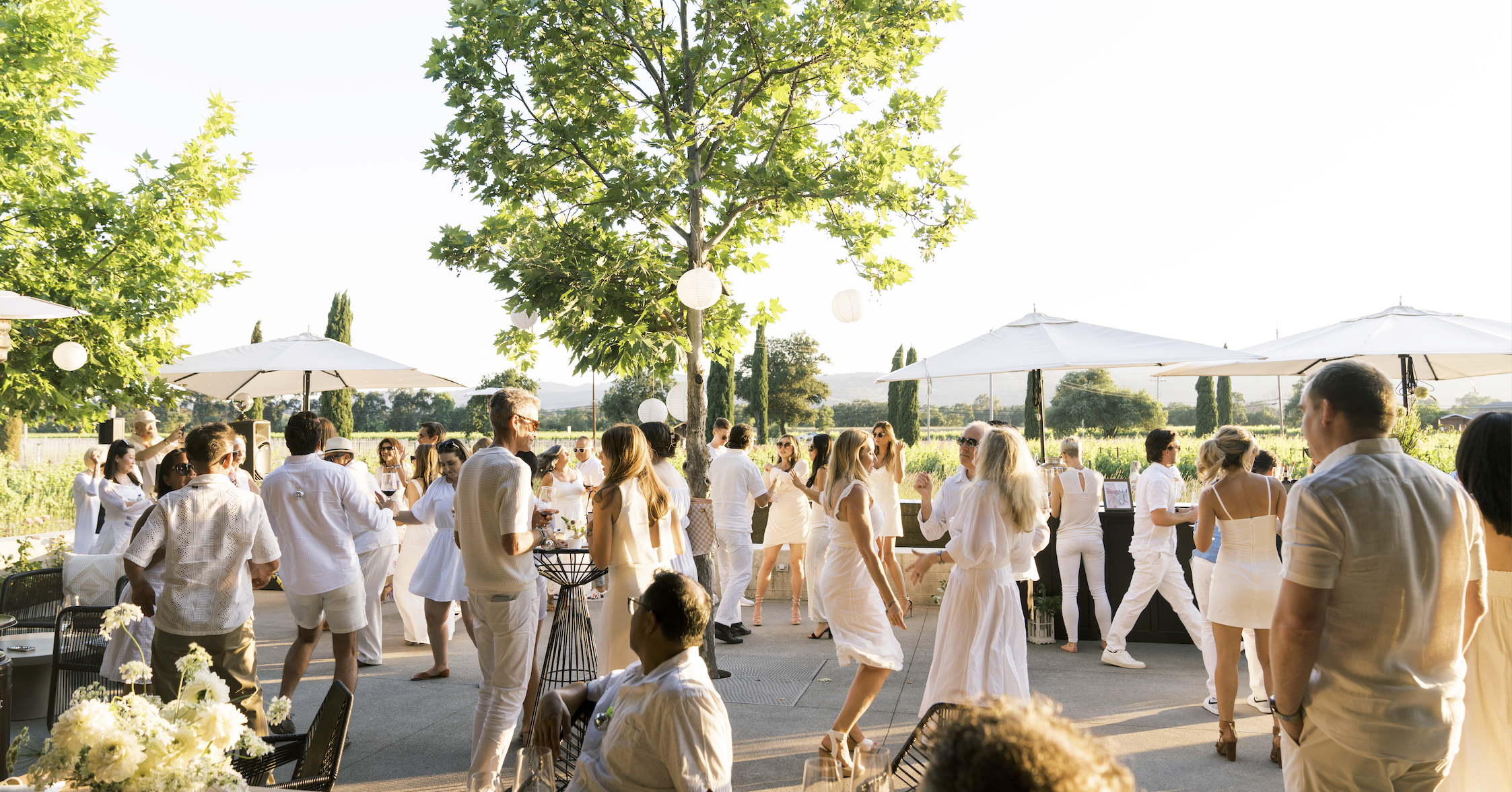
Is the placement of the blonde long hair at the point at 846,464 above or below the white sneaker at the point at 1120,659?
above

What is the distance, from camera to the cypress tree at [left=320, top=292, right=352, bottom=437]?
37.7m

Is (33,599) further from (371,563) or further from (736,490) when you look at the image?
(736,490)

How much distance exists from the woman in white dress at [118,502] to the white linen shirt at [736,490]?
4.68 meters

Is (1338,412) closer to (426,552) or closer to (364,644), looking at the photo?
(426,552)

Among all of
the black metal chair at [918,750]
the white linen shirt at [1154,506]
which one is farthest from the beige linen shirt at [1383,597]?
the white linen shirt at [1154,506]

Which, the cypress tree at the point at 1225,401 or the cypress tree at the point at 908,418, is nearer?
the cypress tree at the point at 908,418

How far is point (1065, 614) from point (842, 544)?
324 centimetres

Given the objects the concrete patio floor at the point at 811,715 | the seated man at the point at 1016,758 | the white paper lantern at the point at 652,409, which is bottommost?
the concrete patio floor at the point at 811,715

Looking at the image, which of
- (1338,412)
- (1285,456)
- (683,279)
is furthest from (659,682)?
(1285,456)

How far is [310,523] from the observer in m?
4.90

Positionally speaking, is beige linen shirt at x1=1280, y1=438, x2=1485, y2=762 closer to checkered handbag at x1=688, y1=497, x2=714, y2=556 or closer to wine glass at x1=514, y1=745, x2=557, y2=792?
wine glass at x1=514, y1=745, x2=557, y2=792

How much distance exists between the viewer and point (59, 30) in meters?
10.7

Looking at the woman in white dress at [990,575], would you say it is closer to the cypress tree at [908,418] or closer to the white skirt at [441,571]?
the white skirt at [441,571]

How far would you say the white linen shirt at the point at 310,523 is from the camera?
4.87 m
